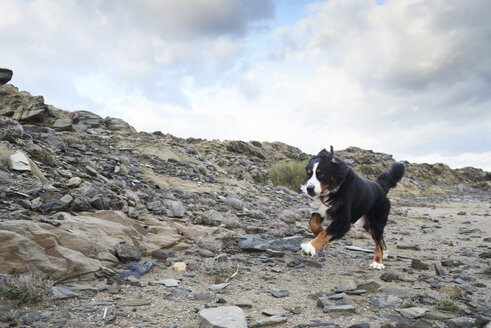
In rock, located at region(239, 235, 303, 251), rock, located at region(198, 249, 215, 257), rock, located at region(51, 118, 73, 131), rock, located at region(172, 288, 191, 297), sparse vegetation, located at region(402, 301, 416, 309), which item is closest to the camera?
sparse vegetation, located at region(402, 301, 416, 309)

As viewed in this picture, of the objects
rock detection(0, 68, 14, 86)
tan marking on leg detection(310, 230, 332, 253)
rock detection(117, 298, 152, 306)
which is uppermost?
rock detection(0, 68, 14, 86)

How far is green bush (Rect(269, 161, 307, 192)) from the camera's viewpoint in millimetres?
21195

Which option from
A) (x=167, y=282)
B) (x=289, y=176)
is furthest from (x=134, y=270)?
(x=289, y=176)

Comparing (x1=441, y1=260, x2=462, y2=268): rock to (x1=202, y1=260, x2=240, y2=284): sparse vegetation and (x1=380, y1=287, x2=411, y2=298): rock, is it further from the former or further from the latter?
(x1=202, y1=260, x2=240, y2=284): sparse vegetation

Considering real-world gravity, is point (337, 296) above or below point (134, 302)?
above

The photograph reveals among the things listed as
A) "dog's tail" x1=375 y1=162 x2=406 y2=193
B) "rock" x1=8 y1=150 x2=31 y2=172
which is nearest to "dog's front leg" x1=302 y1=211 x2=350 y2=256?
"dog's tail" x1=375 y1=162 x2=406 y2=193

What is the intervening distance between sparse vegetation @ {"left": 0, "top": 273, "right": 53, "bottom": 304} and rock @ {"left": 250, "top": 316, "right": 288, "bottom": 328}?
2205 millimetres

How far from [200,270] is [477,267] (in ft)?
16.7

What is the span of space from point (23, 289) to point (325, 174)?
4082 mm

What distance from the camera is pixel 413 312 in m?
3.56

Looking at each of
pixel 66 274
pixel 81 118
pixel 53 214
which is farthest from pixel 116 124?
pixel 66 274

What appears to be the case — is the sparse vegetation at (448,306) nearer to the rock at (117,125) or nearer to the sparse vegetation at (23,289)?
the sparse vegetation at (23,289)

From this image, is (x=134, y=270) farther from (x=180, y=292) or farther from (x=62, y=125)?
(x=62, y=125)

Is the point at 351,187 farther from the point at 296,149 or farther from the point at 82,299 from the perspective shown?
the point at 296,149
